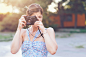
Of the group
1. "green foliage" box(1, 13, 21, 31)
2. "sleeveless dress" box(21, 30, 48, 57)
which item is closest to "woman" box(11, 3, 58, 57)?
"sleeveless dress" box(21, 30, 48, 57)

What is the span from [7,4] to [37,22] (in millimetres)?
22957

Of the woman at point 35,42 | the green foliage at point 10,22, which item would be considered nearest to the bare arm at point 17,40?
the woman at point 35,42

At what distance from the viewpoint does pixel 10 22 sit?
79.5 ft

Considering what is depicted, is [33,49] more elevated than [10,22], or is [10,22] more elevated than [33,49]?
[10,22]

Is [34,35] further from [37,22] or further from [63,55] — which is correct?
[63,55]

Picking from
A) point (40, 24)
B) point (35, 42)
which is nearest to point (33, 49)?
point (35, 42)

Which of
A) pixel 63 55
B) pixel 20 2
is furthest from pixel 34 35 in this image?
pixel 20 2

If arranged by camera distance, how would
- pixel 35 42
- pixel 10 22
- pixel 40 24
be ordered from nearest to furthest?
pixel 40 24
pixel 35 42
pixel 10 22

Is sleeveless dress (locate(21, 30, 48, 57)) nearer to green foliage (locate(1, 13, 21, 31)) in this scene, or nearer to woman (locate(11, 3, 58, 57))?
woman (locate(11, 3, 58, 57))

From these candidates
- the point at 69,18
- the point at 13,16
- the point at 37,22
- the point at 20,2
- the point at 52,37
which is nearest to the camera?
the point at 37,22

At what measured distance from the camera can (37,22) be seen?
88.3 inches

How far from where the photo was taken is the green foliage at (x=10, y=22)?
945 inches

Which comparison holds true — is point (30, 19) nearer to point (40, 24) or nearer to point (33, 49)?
point (40, 24)

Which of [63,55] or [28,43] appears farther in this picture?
[63,55]
